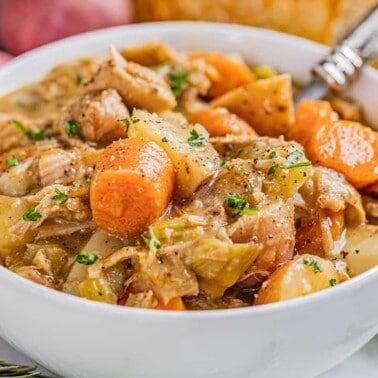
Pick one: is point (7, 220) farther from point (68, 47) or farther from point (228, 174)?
point (68, 47)

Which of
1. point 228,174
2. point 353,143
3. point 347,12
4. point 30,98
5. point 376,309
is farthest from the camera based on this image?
point 347,12

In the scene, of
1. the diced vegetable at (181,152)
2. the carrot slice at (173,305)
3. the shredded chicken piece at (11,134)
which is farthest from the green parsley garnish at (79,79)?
the carrot slice at (173,305)

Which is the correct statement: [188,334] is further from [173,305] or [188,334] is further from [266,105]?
[266,105]

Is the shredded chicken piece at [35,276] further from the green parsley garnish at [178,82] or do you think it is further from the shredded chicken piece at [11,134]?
the green parsley garnish at [178,82]

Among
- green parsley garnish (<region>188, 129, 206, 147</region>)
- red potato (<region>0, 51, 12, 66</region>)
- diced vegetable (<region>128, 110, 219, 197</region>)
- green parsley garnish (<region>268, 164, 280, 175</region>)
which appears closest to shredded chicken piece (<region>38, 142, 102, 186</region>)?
diced vegetable (<region>128, 110, 219, 197</region>)

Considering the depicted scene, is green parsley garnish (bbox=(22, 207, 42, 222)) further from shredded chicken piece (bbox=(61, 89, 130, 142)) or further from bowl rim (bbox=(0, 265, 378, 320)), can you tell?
shredded chicken piece (bbox=(61, 89, 130, 142))

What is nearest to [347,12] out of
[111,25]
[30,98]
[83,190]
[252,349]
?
[111,25]
